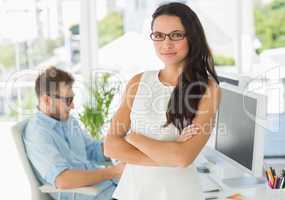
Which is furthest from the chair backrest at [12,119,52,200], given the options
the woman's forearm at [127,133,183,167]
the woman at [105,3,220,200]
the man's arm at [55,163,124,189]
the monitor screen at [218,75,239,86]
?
the monitor screen at [218,75,239,86]

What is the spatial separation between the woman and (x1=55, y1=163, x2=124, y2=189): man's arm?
0.68 metres

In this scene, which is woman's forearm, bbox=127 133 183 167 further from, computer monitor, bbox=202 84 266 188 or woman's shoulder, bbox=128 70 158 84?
computer monitor, bbox=202 84 266 188

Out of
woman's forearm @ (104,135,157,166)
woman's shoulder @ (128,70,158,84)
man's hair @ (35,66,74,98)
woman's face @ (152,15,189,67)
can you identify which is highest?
woman's face @ (152,15,189,67)

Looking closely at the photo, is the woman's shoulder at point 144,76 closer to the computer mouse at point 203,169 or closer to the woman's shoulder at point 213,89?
the woman's shoulder at point 213,89

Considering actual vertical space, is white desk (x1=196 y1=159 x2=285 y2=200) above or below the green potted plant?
below

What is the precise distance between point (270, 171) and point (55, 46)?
10.7 ft

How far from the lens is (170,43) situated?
5.31 ft

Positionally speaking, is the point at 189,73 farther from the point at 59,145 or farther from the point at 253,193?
the point at 59,145

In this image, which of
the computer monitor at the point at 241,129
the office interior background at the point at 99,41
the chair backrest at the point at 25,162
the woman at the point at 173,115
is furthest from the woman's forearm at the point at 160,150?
the office interior background at the point at 99,41

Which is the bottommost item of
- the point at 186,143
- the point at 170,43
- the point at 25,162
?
the point at 25,162

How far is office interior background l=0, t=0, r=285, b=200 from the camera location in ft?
15.5

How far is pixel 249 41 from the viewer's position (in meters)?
4.91

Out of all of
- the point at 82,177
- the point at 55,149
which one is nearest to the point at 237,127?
the point at 82,177

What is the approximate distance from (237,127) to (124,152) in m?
0.69
